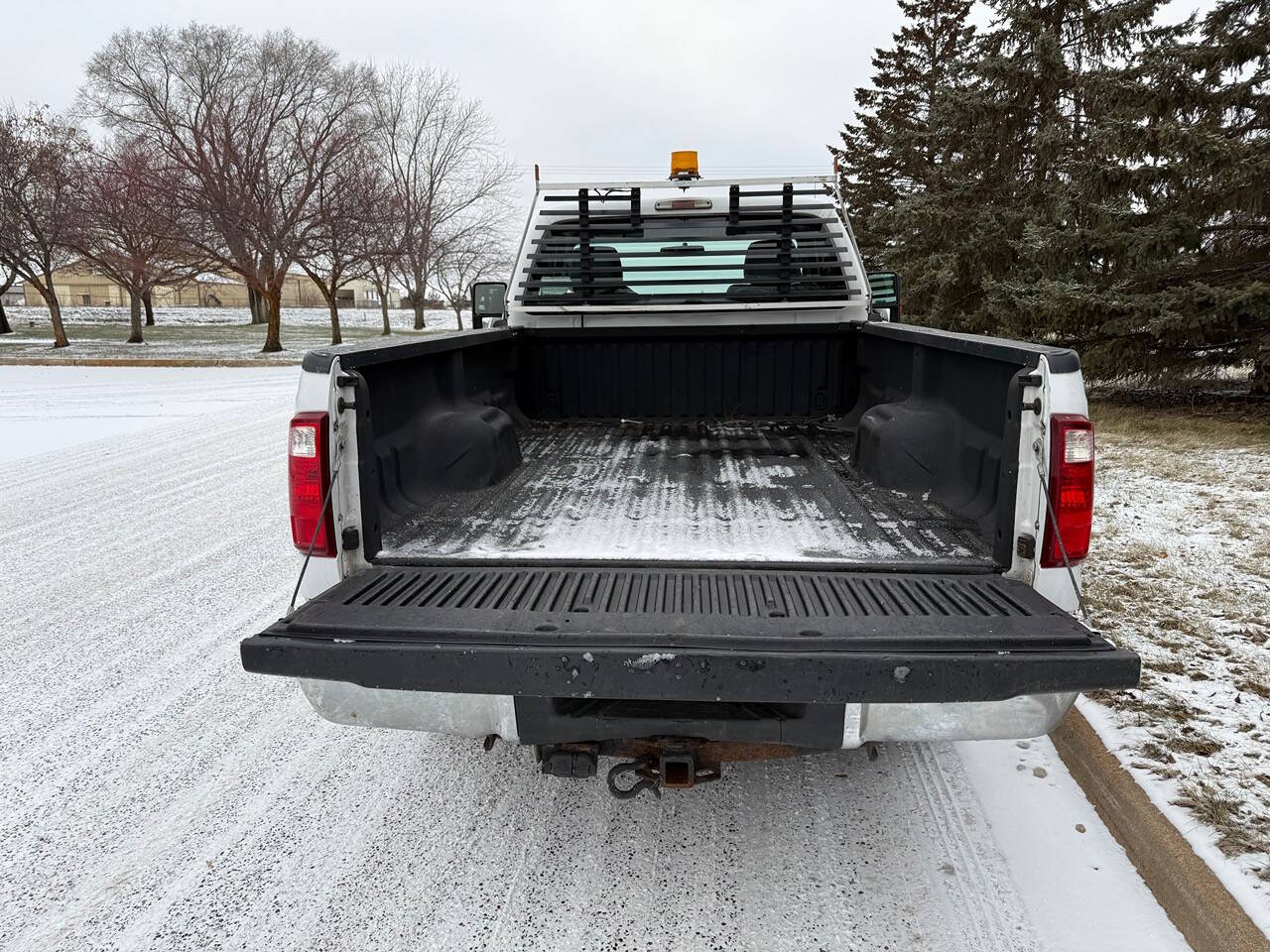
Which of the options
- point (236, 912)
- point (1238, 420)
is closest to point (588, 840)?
point (236, 912)

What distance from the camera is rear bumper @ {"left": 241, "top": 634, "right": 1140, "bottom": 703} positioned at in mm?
1879

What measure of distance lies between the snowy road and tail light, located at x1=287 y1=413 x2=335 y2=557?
1.03m

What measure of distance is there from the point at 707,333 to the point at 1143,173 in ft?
28.4

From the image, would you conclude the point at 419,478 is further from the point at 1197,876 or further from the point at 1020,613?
the point at 1197,876

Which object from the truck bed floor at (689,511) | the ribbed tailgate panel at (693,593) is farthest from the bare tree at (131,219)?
the ribbed tailgate panel at (693,593)

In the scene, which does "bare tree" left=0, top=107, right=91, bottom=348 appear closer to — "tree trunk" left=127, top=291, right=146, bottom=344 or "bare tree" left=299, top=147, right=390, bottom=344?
"tree trunk" left=127, top=291, right=146, bottom=344

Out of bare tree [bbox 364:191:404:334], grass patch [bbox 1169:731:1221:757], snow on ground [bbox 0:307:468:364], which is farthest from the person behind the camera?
bare tree [bbox 364:191:404:334]

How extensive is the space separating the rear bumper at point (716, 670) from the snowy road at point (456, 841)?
83cm

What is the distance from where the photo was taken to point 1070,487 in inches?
88.7

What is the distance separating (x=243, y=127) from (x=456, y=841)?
107 ft

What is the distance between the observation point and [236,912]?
240 centimetres

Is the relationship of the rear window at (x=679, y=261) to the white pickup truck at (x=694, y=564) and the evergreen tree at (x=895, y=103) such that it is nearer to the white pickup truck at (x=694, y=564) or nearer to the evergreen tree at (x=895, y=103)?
the white pickup truck at (x=694, y=564)

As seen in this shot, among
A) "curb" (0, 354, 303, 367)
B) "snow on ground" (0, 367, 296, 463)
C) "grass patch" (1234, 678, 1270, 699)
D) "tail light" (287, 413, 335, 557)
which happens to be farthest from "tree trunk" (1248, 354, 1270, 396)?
"curb" (0, 354, 303, 367)

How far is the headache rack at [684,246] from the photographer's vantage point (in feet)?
15.4
